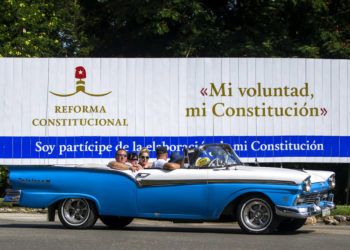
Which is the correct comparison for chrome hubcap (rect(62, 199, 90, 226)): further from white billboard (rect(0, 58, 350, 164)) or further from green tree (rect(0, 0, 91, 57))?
green tree (rect(0, 0, 91, 57))

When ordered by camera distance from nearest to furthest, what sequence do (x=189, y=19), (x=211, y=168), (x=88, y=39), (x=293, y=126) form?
(x=211, y=168) → (x=293, y=126) → (x=189, y=19) → (x=88, y=39)

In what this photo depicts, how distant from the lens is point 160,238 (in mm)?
12648

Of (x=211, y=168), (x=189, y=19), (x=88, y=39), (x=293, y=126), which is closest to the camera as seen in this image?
(x=211, y=168)

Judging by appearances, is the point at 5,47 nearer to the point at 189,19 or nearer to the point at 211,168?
the point at 189,19

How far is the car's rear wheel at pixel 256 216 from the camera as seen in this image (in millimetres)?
13281

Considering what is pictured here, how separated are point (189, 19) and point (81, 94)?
708 cm

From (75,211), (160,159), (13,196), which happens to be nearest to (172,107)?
(160,159)

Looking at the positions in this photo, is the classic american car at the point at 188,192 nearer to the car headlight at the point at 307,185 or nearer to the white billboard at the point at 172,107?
the car headlight at the point at 307,185

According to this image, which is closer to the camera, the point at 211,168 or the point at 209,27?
the point at 211,168

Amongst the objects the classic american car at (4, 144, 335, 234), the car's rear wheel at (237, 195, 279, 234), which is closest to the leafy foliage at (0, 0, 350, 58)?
the classic american car at (4, 144, 335, 234)

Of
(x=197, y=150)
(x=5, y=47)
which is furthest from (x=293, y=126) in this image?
(x=5, y=47)

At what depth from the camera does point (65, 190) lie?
46.6 feet

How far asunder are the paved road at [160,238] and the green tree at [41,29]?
1301cm

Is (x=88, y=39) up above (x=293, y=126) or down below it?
above
